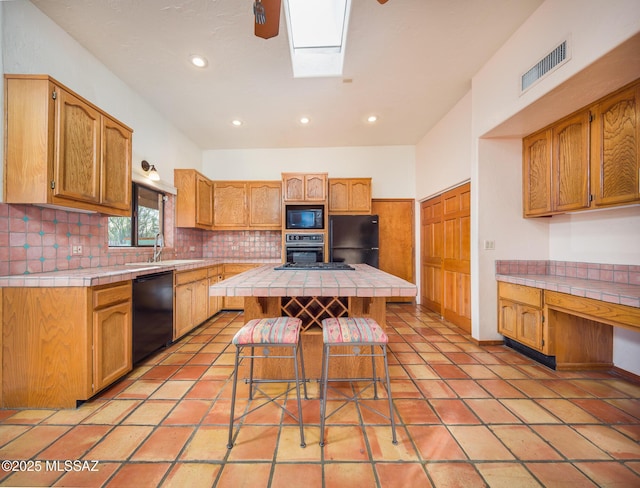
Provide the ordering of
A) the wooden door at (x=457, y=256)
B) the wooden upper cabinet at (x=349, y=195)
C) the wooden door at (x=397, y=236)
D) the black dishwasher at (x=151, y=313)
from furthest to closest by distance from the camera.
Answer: the wooden door at (x=397, y=236) → the wooden upper cabinet at (x=349, y=195) → the wooden door at (x=457, y=256) → the black dishwasher at (x=151, y=313)

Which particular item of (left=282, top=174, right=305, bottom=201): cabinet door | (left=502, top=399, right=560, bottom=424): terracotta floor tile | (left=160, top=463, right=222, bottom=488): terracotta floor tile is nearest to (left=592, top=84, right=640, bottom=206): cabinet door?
(left=502, top=399, right=560, bottom=424): terracotta floor tile

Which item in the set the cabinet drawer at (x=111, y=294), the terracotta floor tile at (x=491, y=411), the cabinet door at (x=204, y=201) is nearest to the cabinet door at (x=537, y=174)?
the terracotta floor tile at (x=491, y=411)

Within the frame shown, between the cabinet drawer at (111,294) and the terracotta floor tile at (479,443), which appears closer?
the terracotta floor tile at (479,443)

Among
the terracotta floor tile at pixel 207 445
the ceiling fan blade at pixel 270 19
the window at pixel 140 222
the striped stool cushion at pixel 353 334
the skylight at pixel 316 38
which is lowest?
the terracotta floor tile at pixel 207 445

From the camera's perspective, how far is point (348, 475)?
3.86ft

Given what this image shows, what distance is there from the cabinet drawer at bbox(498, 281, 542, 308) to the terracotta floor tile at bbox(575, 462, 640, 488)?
4.04 ft

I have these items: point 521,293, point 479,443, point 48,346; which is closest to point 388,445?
point 479,443

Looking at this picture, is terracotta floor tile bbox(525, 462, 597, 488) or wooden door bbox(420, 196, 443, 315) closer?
terracotta floor tile bbox(525, 462, 597, 488)

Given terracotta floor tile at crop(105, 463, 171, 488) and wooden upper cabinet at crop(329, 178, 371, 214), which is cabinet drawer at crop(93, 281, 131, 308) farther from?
wooden upper cabinet at crop(329, 178, 371, 214)

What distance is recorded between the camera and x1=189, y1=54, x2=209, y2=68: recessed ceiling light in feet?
7.69

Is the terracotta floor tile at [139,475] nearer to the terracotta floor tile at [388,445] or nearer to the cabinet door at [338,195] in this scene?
the terracotta floor tile at [388,445]

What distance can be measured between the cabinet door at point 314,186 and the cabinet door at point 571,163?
277cm

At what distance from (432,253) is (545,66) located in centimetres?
262

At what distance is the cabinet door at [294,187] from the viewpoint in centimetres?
407
